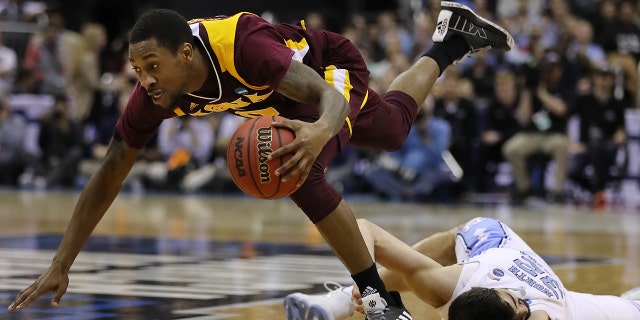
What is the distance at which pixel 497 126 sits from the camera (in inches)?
631

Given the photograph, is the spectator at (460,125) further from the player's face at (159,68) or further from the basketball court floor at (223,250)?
the player's face at (159,68)

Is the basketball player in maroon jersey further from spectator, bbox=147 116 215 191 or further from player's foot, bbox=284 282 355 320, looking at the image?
spectator, bbox=147 116 215 191

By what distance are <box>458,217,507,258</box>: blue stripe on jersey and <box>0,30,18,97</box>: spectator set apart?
1409 cm

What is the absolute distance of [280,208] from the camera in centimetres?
1491

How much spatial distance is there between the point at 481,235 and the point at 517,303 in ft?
3.78

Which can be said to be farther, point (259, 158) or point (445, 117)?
point (445, 117)

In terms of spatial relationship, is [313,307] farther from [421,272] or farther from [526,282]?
[526,282]

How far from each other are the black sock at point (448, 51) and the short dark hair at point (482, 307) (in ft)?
8.13

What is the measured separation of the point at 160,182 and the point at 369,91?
12.4m

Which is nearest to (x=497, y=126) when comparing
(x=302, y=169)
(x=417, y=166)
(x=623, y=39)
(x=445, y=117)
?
(x=445, y=117)

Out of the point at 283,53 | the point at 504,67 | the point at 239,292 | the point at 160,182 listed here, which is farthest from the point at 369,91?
the point at 160,182

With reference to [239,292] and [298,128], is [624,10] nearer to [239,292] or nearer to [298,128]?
[239,292]

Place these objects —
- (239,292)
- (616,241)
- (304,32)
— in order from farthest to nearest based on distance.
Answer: (616,241), (239,292), (304,32)

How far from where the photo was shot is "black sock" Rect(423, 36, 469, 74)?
699 centimetres
